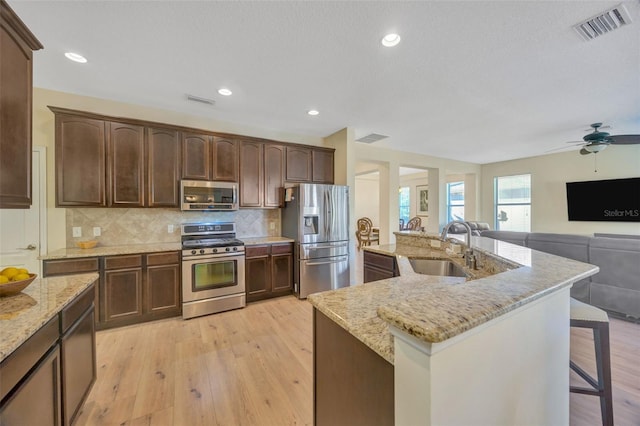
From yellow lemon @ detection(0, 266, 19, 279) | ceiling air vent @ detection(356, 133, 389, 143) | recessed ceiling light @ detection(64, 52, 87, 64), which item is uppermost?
ceiling air vent @ detection(356, 133, 389, 143)

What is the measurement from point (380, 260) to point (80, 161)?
3.58 metres

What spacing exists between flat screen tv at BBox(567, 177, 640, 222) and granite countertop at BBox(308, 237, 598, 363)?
582 cm

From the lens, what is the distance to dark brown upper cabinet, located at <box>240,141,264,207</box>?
3766mm

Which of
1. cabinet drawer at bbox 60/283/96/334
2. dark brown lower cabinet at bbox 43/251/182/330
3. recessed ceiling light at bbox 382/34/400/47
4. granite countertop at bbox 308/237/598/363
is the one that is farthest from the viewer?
dark brown lower cabinet at bbox 43/251/182/330

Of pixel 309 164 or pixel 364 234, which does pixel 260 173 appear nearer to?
pixel 309 164

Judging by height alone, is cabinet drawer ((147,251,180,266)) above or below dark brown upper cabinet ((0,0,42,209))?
below

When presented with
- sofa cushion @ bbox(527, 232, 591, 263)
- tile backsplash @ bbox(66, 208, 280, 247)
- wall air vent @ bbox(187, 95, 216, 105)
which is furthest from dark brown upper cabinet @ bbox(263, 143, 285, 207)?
sofa cushion @ bbox(527, 232, 591, 263)

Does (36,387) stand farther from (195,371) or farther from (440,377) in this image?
(440,377)

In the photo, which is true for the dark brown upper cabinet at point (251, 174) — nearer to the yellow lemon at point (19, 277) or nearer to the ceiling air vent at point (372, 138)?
the ceiling air vent at point (372, 138)


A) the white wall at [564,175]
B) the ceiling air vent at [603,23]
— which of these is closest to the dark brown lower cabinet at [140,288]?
the ceiling air vent at [603,23]

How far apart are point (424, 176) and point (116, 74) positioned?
899 cm

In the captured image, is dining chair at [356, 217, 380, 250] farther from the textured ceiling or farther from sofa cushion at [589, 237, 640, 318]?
sofa cushion at [589, 237, 640, 318]

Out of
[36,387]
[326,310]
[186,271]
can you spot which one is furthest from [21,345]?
[186,271]

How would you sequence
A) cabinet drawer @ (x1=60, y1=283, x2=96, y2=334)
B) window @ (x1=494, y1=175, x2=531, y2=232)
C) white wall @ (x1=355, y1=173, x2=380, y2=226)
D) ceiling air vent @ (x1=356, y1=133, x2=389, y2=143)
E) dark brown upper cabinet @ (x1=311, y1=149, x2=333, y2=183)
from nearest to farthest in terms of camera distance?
cabinet drawer @ (x1=60, y1=283, x2=96, y2=334) < dark brown upper cabinet @ (x1=311, y1=149, x2=333, y2=183) < ceiling air vent @ (x1=356, y1=133, x2=389, y2=143) < window @ (x1=494, y1=175, x2=531, y2=232) < white wall @ (x1=355, y1=173, x2=380, y2=226)
